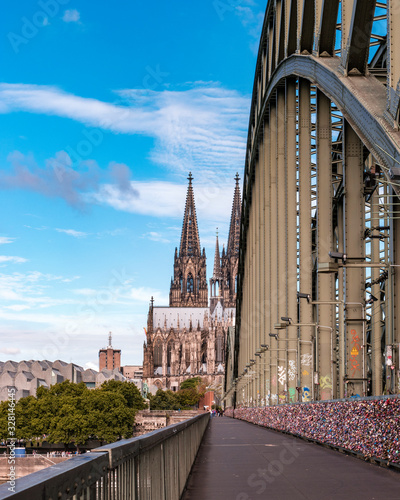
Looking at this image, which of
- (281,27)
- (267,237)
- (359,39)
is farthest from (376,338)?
(359,39)

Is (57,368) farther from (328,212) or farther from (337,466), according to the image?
(337,466)

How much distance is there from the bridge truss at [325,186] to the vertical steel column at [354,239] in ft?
0.10

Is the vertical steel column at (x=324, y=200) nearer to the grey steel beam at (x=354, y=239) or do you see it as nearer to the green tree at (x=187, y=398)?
the grey steel beam at (x=354, y=239)

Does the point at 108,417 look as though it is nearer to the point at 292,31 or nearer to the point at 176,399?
the point at 176,399

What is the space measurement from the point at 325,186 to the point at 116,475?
24251 mm

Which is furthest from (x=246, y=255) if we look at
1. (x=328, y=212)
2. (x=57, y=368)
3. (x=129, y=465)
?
(x=57, y=368)

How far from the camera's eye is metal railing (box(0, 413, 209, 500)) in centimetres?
287

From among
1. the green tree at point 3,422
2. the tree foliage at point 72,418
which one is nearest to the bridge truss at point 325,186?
the tree foliage at point 72,418

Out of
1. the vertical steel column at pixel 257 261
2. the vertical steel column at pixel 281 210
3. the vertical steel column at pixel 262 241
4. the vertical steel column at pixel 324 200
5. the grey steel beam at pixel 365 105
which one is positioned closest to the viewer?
the grey steel beam at pixel 365 105

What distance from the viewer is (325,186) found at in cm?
2812

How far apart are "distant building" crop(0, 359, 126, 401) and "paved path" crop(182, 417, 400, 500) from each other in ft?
407

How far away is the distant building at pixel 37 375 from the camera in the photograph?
143250mm

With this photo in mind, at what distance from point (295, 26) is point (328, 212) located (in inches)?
279

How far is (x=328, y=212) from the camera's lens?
28.2 metres
